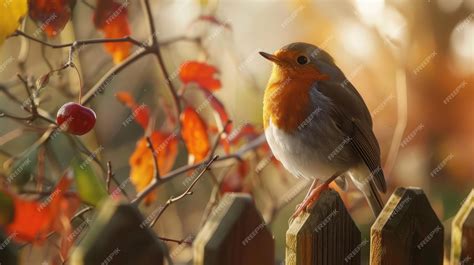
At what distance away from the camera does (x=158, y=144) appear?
2.33 m

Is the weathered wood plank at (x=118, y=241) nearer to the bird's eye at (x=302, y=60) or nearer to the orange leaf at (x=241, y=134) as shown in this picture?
the bird's eye at (x=302, y=60)

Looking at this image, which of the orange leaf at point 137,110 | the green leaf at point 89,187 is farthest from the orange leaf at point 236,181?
the green leaf at point 89,187

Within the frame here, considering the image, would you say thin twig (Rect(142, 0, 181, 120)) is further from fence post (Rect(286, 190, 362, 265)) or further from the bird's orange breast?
fence post (Rect(286, 190, 362, 265))

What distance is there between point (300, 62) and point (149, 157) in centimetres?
49

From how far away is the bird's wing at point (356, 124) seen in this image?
2279 mm

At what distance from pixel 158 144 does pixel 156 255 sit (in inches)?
35.9

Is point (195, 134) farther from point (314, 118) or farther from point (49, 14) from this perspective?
point (49, 14)

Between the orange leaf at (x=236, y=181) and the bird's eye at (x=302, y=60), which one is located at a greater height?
the bird's eye at (x=302, y=60)

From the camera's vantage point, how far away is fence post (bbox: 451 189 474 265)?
179cm

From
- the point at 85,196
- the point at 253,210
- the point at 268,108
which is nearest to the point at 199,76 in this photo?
the point at 268,108

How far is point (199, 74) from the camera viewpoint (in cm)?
229

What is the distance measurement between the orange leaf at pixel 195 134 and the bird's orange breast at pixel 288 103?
0.18m

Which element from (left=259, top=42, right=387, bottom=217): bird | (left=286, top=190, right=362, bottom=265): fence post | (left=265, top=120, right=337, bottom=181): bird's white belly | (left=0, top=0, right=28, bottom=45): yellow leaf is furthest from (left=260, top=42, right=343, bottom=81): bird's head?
(left=0, top=0, right=28, bottom=45): yellow leaf

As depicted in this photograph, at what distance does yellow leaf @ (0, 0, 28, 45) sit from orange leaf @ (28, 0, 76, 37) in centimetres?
16
